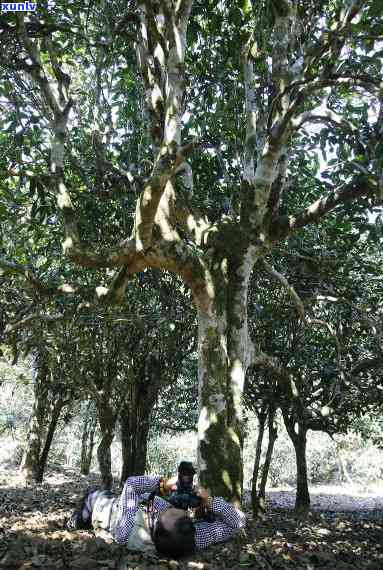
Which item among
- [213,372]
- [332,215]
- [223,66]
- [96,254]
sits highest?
[223,66]

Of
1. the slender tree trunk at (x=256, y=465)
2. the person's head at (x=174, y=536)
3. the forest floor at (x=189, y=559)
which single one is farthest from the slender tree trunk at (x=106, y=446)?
the person's head at (x=174, y=536)

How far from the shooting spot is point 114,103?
9039 millimetres

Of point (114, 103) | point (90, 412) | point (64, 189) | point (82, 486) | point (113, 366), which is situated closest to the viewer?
point (64, 189)

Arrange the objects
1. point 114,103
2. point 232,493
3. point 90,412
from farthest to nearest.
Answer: point 90,412 → point 114,103 → point 232,493

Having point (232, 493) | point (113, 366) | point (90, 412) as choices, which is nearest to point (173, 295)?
point (113, 366)

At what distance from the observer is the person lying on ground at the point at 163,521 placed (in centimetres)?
499

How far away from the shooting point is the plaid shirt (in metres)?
5.41

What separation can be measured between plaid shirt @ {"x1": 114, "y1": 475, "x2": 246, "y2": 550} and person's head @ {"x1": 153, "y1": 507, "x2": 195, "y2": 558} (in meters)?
0.36

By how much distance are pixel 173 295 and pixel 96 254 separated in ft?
15.9

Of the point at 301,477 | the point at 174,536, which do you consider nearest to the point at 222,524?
the point at 174,536

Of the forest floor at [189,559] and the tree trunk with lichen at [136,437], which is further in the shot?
the tree trunk with lichen at [136,437]

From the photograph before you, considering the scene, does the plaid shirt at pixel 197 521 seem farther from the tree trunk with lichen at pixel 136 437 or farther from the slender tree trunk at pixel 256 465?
the tree trunk with lichen at pixel 136 437

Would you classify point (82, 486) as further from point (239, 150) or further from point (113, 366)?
point (239, 150)

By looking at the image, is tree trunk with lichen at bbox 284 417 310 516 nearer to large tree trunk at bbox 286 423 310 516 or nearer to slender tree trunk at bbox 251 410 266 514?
large tree trunk at bbox 286 423 310 516
